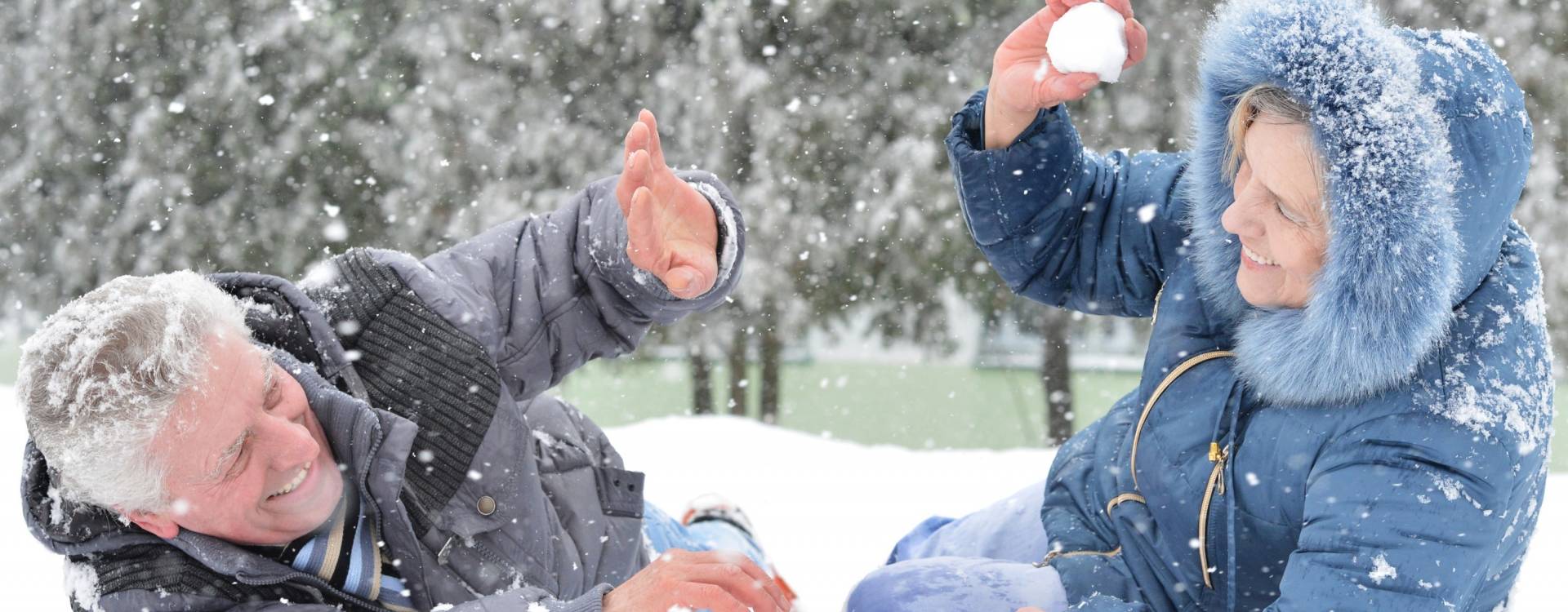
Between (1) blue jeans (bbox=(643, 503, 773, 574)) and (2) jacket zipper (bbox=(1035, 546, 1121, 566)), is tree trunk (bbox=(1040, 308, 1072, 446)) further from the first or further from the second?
(2) jacket zipper (bbox=(1035, 546, 1121, 566))

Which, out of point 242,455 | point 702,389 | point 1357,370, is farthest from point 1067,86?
point 702,389

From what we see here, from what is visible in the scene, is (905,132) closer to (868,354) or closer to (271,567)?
(868,354)

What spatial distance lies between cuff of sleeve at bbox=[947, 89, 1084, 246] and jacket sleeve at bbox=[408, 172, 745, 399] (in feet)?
1.61

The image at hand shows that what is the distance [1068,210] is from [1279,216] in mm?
583

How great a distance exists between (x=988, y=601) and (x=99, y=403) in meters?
1.58

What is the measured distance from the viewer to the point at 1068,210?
2189 millimetres

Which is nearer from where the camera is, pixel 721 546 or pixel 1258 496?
pixel 1258 496

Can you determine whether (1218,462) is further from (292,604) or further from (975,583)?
(292,604)

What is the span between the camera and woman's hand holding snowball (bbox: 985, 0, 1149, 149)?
1862 millimetres

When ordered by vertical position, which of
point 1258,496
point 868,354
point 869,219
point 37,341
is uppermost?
point 37,341

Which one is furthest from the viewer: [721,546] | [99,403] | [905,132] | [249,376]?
[905,132]

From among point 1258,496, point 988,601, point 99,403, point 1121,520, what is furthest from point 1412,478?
point 99,403

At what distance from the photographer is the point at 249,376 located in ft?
6.09

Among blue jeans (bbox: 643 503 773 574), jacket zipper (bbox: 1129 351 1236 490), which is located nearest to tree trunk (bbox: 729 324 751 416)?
blue jeans (bbox: 643 503 773 574)
